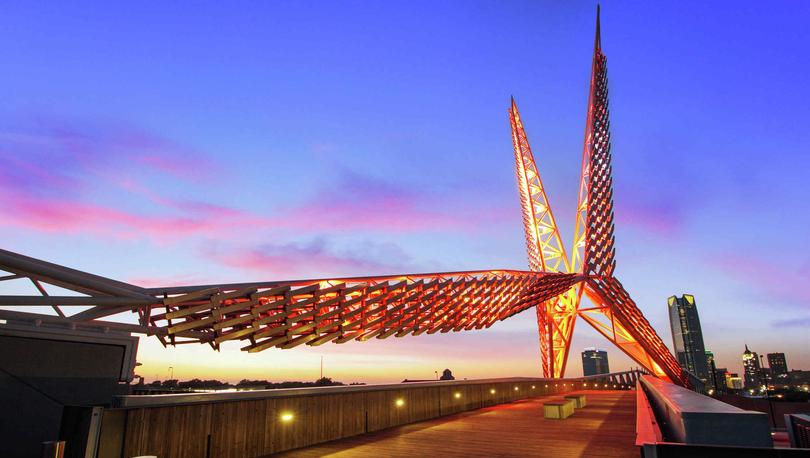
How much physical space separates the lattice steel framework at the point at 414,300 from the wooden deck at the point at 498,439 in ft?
20.3

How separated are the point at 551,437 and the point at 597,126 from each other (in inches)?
1470

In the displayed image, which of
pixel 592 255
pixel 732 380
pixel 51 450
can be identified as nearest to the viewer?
pixel 51 450

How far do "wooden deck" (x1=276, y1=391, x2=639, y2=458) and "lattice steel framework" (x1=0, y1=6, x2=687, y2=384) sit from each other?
20.3 ft

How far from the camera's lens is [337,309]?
18969 millimetres

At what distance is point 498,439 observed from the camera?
11.1 m

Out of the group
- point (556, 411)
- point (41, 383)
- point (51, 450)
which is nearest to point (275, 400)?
point (51, 450)

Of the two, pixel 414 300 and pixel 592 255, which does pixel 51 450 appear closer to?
pixel 414 300

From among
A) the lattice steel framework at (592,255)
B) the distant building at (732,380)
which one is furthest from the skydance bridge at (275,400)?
the distant building at (732,380)

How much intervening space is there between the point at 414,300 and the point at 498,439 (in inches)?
531

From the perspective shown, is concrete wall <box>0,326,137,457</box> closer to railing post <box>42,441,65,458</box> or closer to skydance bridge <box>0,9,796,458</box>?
skydance bridge <box>0,9,796,458</box>

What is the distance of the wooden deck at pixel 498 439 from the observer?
9.39 m

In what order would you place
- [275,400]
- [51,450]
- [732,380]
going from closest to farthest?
[51,450]
[275,400]
[732,380]

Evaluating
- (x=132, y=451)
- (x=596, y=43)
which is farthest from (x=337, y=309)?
(x=596, y=43)

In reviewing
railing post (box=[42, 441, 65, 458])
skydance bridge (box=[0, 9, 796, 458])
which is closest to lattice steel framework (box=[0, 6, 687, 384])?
skydance bridge (box=[0, 9, 796, 458])
